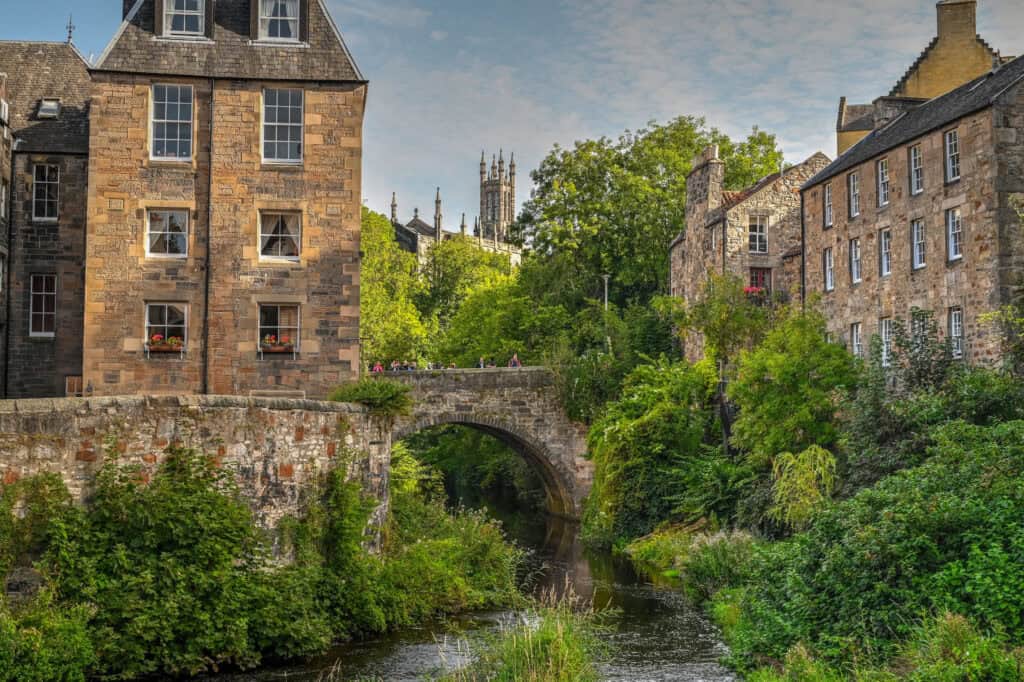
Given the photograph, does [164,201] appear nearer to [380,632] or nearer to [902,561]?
[380,632]

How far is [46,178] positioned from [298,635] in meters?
15.6

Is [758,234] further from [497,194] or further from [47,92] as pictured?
[497,194]

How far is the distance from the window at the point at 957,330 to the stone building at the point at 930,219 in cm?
3

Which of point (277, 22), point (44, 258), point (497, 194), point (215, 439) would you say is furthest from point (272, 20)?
point (497, 194)

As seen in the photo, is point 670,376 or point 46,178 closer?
point 46,178

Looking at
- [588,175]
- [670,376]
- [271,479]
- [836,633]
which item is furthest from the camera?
[588,175]

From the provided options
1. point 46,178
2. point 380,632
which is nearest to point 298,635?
point 380,632

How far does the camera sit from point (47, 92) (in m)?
30.2

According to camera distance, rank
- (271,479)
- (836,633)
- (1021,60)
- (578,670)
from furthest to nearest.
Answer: (1021,60) → (271,479) → (836,633) → (578,670)

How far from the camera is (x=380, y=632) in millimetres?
20734

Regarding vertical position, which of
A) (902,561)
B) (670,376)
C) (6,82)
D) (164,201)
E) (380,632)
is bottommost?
(380,632)

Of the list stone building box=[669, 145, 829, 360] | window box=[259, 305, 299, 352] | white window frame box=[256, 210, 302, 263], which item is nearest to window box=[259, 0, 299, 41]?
white window frame box=[256, 210, 302, 263]

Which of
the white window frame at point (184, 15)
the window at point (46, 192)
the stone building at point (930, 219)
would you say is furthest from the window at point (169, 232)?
the stone building at point (930, 219)

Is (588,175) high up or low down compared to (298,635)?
up
